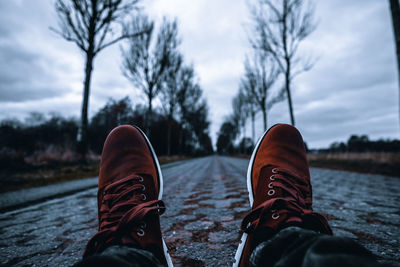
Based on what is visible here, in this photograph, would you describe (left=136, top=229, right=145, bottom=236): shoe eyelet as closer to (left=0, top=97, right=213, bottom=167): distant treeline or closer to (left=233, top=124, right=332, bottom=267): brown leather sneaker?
(left=233, top=124, right=332, bottom=267): brown leather sneaker

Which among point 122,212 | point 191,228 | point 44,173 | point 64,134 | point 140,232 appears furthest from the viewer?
point 64,134

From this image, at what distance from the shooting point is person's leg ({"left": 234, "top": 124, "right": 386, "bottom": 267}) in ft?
1.77

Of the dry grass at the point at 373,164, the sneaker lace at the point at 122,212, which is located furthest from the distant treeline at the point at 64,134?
the dry grass at the point at 373,164

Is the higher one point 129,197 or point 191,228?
point 129,197

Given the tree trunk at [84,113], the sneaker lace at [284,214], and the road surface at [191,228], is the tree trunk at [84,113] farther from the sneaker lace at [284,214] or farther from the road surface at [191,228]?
the sneaker lace at [284,214]

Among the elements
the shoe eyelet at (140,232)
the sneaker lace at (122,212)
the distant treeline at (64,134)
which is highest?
the distant treeline at (64,134)

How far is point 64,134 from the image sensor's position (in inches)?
322

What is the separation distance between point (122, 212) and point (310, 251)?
86cm

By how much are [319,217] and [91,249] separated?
935mm

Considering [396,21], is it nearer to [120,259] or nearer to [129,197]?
[129,197]

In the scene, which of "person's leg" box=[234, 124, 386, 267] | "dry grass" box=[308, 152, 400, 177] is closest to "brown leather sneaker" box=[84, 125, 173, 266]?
"person's leg" box=[234, 124, 386, 267]

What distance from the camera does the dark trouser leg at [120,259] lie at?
1.84 feet

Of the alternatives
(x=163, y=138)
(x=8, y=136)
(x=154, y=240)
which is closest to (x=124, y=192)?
(x=154, y=240)

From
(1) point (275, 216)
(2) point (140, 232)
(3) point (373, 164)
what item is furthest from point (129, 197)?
(3) point (373, 164)
